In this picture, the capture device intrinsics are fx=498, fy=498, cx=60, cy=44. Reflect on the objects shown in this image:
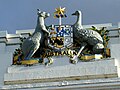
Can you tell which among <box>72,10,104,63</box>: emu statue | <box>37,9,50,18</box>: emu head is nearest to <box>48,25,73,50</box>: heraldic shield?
<box>72,10,104,63</box>: emu statue

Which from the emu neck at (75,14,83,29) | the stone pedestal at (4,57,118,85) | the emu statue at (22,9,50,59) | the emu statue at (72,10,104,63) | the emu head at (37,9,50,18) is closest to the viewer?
the stone pedestal at (4,57,118,85)

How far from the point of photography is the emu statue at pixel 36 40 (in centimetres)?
2722

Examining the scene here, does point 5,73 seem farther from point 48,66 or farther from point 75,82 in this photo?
point 75,82

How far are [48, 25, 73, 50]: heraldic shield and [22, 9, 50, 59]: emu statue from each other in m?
0.45

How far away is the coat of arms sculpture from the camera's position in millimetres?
26812

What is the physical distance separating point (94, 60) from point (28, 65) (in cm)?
361

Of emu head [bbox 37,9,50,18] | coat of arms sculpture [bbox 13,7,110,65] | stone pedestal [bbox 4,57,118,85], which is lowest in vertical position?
stone pedestal [bbox 4,57,118,85]

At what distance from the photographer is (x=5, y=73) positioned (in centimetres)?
2705

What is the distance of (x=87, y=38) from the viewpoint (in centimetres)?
2712

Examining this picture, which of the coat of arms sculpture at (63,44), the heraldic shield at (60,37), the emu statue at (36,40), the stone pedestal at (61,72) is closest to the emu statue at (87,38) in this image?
the coat of arms sculpture at (63,44)

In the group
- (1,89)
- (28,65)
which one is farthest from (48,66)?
(1,89)

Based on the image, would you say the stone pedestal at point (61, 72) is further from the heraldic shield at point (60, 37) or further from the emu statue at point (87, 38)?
the heraldic shield at point (60, 37)

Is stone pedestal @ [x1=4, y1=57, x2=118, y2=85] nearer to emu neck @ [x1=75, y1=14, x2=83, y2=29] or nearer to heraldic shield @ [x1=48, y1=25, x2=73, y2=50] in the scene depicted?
heraldic shield @ [x1=48, y1=25, x2=73, y2=50]

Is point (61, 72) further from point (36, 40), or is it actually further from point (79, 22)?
point (79, 22)
